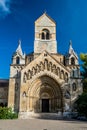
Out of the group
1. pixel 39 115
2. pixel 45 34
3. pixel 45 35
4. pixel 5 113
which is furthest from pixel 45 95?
pixel 45 34

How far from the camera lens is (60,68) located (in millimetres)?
31875

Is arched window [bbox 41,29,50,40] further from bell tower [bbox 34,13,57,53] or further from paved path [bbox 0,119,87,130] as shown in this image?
paved path [bbox 0,119,87,130]

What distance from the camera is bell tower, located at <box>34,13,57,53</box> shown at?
37.1 meters

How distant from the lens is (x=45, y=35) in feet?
126

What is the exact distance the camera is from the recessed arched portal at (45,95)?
31.2 m

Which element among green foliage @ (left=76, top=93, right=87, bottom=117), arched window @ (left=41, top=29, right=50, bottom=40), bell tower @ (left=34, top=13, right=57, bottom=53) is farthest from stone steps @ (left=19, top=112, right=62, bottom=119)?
arched window @ (left=41, top=29, right=50, bottom=40)

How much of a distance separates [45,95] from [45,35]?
483 inches

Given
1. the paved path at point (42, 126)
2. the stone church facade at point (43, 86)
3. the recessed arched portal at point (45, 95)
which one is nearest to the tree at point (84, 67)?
the stone church facade at point (43, 86)

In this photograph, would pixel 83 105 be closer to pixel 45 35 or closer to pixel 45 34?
pixel 45 35

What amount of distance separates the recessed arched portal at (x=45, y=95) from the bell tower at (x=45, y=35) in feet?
23.4

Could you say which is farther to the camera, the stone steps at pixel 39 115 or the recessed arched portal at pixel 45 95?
the recessed arched portal at pixel 45 95

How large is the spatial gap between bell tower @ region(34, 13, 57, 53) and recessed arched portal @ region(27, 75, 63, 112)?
7144 mm

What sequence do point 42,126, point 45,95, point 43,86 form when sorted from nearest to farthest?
point 42,126, point 43,86, point 45,95

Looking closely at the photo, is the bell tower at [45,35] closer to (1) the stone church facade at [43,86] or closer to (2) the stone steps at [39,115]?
(1) the stone church facade at [43,86]
